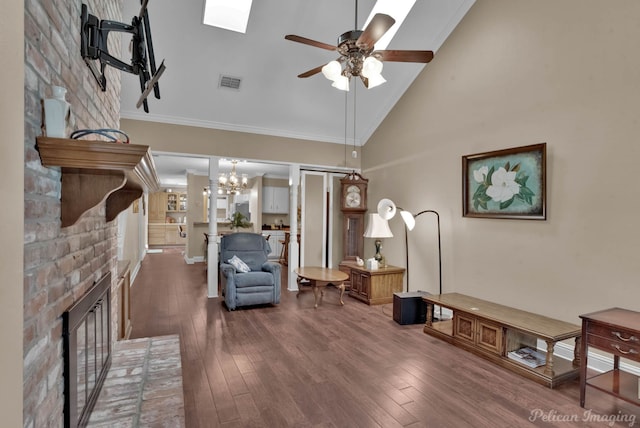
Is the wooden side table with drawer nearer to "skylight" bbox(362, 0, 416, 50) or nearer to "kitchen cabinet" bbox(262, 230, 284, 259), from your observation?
"skylight" bbox(362, 0, 416, 50)

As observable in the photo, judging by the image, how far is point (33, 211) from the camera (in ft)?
3.65

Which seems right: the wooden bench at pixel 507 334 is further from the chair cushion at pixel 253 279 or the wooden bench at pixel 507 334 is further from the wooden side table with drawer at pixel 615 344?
the chair cushion at pixel 253 279

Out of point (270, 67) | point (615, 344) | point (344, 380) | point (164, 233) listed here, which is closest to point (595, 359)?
point (615, 344)

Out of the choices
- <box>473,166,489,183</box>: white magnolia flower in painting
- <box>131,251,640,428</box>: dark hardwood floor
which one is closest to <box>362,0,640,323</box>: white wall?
<box>473,166,489,183</box>: white magnolia flower in painting

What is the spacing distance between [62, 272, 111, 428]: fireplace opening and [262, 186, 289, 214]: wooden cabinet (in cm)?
747

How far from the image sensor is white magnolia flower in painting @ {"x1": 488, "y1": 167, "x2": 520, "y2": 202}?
137 inches

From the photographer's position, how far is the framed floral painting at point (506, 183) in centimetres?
325

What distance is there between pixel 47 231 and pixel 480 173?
153 inches

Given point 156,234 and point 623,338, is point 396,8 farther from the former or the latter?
point 156,234

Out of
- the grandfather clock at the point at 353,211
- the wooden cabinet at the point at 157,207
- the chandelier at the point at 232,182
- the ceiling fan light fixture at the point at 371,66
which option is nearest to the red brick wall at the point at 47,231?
the ceiling fan light fixture at the point at 371,66

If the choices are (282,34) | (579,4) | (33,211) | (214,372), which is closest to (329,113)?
(282,34)

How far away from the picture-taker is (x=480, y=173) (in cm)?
382

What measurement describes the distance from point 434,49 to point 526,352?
3.70 metres

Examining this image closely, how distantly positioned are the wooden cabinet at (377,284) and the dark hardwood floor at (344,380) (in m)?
0.58
